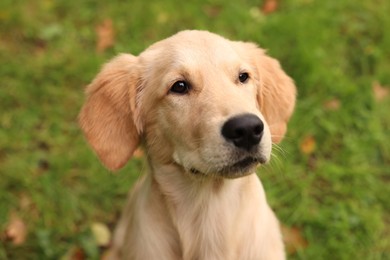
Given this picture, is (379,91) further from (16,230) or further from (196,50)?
(16,230)

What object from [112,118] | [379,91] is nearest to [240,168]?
[112,118]

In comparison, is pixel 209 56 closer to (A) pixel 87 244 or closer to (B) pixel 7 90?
(A) pixel 87 244

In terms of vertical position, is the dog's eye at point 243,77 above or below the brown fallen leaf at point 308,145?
above

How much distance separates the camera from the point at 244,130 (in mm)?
2494

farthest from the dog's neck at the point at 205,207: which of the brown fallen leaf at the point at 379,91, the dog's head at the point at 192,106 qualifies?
the brown fallen leaf at the point at 379,91

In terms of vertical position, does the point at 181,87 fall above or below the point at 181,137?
above

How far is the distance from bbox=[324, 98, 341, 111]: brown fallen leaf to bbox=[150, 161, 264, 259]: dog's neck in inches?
76.8

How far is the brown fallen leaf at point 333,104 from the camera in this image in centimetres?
473

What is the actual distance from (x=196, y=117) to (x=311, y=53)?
2467 mm

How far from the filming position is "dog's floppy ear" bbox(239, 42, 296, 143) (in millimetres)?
3172

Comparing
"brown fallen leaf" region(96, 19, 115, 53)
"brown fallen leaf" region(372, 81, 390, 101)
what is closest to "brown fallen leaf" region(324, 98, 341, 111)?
"brown fallen leaf" region(372, 81, 390, 101)

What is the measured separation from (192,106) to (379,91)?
2.64 metres

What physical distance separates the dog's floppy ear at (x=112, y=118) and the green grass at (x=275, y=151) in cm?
129

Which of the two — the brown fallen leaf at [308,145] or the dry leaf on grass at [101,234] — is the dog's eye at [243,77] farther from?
the dry leaf on grass at [101,234]
